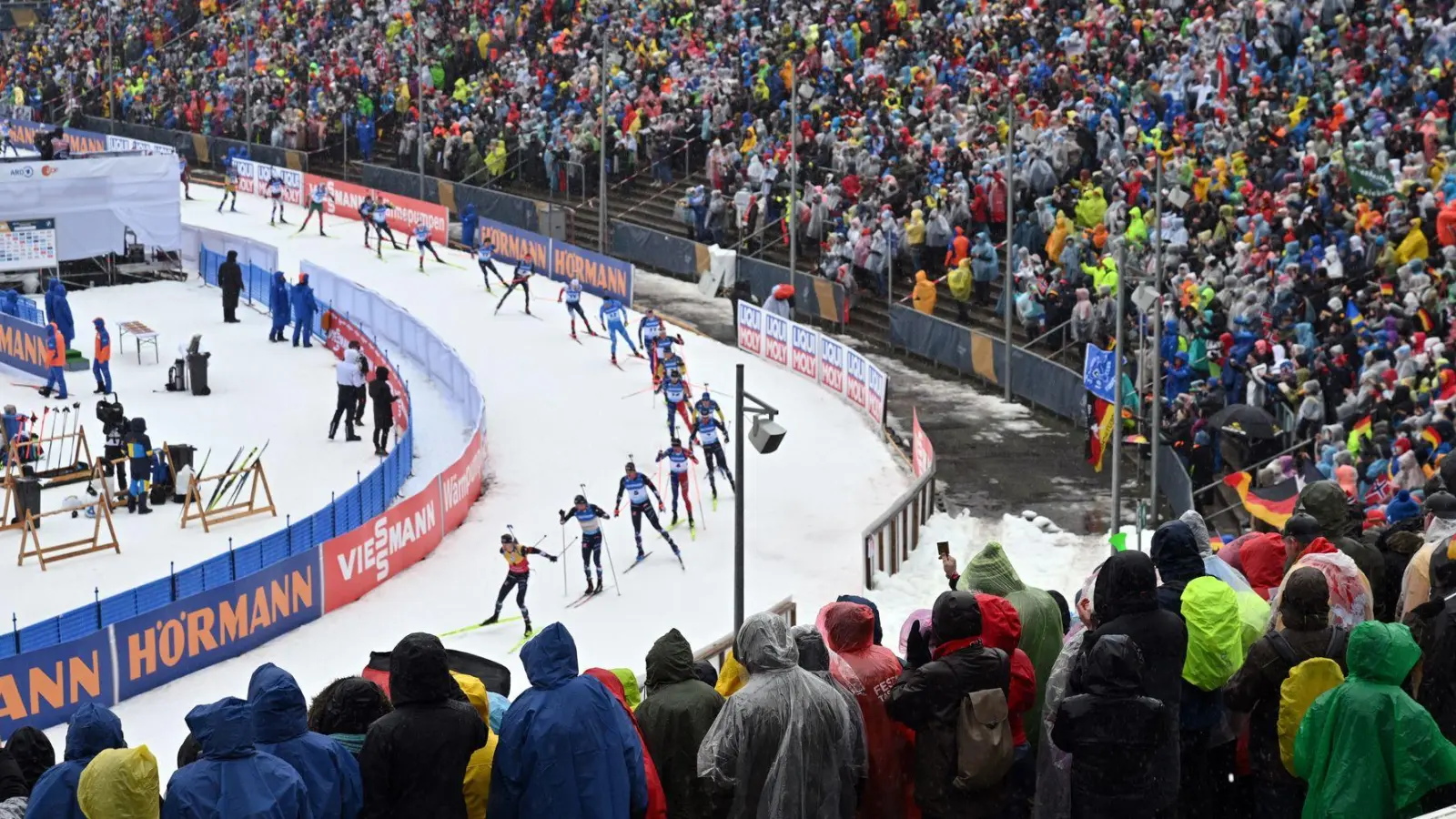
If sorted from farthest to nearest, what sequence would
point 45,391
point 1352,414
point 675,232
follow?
point 675,232
point 45,391
point 1352,414

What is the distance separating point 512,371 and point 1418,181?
17.8m

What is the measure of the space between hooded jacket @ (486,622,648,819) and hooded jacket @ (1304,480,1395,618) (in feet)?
15.7

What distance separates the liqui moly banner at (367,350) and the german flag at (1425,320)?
15.5 metres

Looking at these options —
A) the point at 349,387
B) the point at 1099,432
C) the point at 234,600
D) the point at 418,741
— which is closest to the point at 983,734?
the point at 418,741

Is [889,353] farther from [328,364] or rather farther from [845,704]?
[845,704]

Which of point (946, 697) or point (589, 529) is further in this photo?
point (589, 529)

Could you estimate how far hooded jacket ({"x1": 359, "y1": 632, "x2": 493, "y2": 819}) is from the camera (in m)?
8.02

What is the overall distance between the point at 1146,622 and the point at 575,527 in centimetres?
1948

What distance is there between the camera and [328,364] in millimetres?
39250

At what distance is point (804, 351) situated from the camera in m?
37.7

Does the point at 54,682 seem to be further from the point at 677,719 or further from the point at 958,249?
the point at 958,249

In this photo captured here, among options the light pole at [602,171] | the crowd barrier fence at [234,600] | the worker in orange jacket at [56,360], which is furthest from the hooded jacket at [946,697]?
the light pole at [602,171]

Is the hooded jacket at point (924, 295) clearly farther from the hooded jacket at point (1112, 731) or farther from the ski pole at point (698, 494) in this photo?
the hooded jacket at point (1112, 731)

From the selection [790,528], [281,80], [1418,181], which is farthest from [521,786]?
[281,80]
